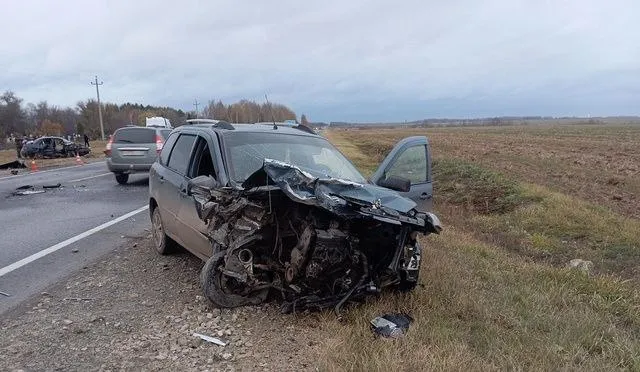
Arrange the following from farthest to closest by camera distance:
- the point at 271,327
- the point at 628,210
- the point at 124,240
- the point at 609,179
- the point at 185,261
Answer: the point at 609,179
the point at 628,210
the point at 124,240
the point at 185,261
the point at 271,327

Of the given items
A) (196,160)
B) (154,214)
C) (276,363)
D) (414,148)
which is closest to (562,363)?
(276,363)

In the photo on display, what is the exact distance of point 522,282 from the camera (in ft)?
19.7

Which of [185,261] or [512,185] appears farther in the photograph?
[512,185]

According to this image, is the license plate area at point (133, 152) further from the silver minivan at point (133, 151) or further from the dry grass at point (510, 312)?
the dry grass at point (510, 312)

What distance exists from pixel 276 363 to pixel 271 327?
57 cm

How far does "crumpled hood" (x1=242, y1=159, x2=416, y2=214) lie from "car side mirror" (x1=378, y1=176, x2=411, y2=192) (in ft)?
2.55

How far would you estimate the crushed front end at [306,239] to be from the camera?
3988mm

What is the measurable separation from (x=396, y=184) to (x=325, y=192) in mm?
1334

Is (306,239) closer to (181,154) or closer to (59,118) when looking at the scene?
(181,154)

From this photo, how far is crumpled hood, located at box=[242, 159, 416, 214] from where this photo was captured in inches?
152

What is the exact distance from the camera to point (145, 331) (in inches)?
165

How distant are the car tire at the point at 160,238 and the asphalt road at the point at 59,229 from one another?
727 millimetres

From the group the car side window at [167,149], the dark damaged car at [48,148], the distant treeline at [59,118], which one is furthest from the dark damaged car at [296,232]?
the distant treeline at [59,118]

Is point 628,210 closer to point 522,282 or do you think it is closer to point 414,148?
point 522,282
